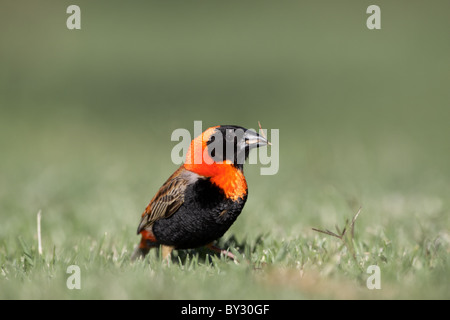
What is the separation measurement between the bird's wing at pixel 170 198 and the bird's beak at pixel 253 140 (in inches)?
17.0

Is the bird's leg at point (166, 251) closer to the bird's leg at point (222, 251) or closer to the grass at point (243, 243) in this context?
the grass at point (243, 243)

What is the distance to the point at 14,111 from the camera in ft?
38.1

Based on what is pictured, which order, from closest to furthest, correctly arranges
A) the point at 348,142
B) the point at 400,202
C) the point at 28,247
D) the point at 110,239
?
the point at 28,247, the point at 110,239, the point at 400,202, the point at 348,142

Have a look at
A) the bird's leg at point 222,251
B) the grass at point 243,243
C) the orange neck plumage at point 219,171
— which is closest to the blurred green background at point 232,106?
the grass at point 243,243

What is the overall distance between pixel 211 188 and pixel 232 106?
330 inches

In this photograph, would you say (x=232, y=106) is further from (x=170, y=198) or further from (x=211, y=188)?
(x=211, y=188)

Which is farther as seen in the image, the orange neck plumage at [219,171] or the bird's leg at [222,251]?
the bird's leg at [222,251]

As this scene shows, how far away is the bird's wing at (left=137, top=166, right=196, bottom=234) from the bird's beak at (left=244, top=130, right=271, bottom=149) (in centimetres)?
43

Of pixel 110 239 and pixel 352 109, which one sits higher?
pixel 352 109

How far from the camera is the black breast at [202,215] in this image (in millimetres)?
3707

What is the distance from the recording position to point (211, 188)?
3732mm

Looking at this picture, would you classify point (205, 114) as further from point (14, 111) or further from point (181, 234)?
point (181, 234)
